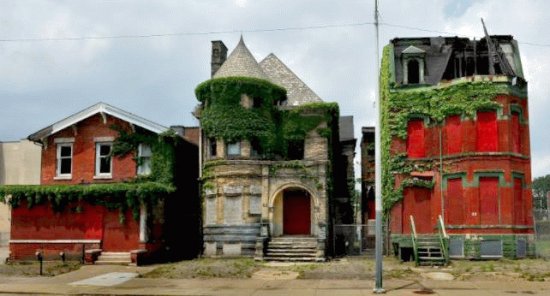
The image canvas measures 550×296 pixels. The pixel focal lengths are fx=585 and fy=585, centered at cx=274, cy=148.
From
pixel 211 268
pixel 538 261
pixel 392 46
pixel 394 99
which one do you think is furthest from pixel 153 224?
pixel 538 261

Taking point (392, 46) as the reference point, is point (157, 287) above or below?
below

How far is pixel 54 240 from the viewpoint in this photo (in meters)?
28.4

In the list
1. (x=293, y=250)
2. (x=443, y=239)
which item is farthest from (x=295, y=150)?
(x=443, y=239)

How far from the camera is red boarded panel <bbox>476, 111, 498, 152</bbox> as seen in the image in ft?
91.8

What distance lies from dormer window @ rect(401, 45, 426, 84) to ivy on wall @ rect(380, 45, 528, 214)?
2.61ft

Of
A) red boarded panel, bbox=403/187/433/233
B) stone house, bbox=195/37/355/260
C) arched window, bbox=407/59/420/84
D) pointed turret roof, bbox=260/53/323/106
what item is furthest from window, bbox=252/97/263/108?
red boarded panel, bbox=403/187/433/233

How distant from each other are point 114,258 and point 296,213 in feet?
30.6

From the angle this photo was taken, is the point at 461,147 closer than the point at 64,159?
Yes

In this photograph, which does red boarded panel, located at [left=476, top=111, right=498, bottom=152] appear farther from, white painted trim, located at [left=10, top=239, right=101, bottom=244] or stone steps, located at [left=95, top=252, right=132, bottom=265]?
white painted trim, located at [left=10, top=239, right=101, bottom=244]

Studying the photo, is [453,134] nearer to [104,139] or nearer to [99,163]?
[104,139]

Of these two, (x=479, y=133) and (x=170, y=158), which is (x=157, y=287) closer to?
(x=170, y=158)

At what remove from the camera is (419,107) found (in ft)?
98.2

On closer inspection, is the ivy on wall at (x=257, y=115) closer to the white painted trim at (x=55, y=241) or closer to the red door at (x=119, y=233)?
the red door at (x=119, y=233)

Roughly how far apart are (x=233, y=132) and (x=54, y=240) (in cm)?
1018
